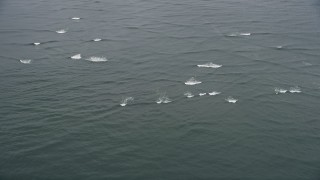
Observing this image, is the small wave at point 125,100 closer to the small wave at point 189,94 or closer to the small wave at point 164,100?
the small wave at point 164,100

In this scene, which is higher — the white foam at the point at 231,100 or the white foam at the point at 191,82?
the white foam at the point at 191,82

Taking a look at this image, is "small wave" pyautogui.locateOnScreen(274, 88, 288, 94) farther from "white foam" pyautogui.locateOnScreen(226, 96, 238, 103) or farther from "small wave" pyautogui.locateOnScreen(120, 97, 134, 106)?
"small wave" pyautogui.locateOnScreen(120, 97, 134, 106)

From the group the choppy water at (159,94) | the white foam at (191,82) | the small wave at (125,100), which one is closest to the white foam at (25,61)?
the choppy water at (159,94)

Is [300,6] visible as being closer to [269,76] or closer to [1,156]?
[269,76]

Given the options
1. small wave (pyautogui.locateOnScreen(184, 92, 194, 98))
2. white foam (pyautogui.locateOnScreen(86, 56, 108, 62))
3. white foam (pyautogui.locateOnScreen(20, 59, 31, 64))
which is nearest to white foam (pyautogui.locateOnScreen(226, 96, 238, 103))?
small wave (pyautogui.locateOnScreen(184, 92, 194, 98))

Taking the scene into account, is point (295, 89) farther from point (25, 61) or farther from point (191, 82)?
point (25, 61)

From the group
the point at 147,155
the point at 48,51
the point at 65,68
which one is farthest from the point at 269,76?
the point at 48,51

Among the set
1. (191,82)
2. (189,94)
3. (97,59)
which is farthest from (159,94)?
(97,59)

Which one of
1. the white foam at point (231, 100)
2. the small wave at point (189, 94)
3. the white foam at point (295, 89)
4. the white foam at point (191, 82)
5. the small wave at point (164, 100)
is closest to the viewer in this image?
the small wave at point (164, 100)
